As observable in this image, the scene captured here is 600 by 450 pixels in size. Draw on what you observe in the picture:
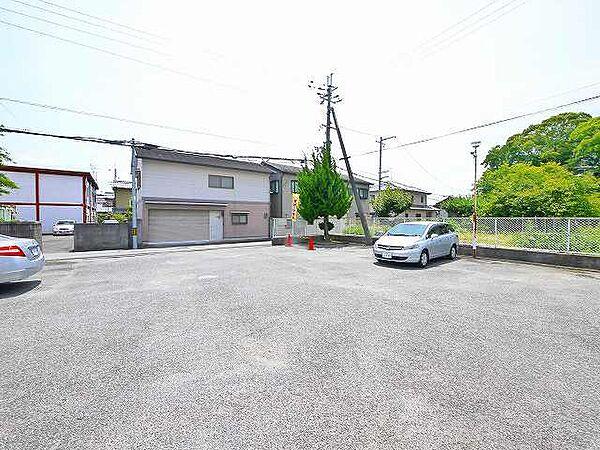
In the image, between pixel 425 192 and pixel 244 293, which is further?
pixel 425 192

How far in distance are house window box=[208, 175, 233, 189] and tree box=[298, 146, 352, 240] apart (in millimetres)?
6686

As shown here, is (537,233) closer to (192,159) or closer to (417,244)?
(417,244)

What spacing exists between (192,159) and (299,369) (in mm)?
21113

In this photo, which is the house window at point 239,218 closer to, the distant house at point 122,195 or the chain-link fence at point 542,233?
the chain-link fence at point 542,233

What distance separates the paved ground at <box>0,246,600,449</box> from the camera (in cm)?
236

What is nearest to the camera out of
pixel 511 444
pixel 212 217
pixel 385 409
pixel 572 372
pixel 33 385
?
pixel 511 444

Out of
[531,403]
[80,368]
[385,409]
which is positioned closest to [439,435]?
[385,409]

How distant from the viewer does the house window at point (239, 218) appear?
23.5m

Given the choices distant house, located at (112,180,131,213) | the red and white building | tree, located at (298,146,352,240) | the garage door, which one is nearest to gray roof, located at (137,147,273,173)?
the garage door

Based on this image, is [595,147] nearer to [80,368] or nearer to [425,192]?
[425,192]

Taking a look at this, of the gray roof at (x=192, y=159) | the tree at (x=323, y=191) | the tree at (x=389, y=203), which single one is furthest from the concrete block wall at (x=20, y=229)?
the tree at (x=389, y=203)

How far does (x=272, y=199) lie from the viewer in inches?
1112

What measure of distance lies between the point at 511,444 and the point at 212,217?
2184 centimetres

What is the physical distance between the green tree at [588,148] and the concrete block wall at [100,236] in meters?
37.1
